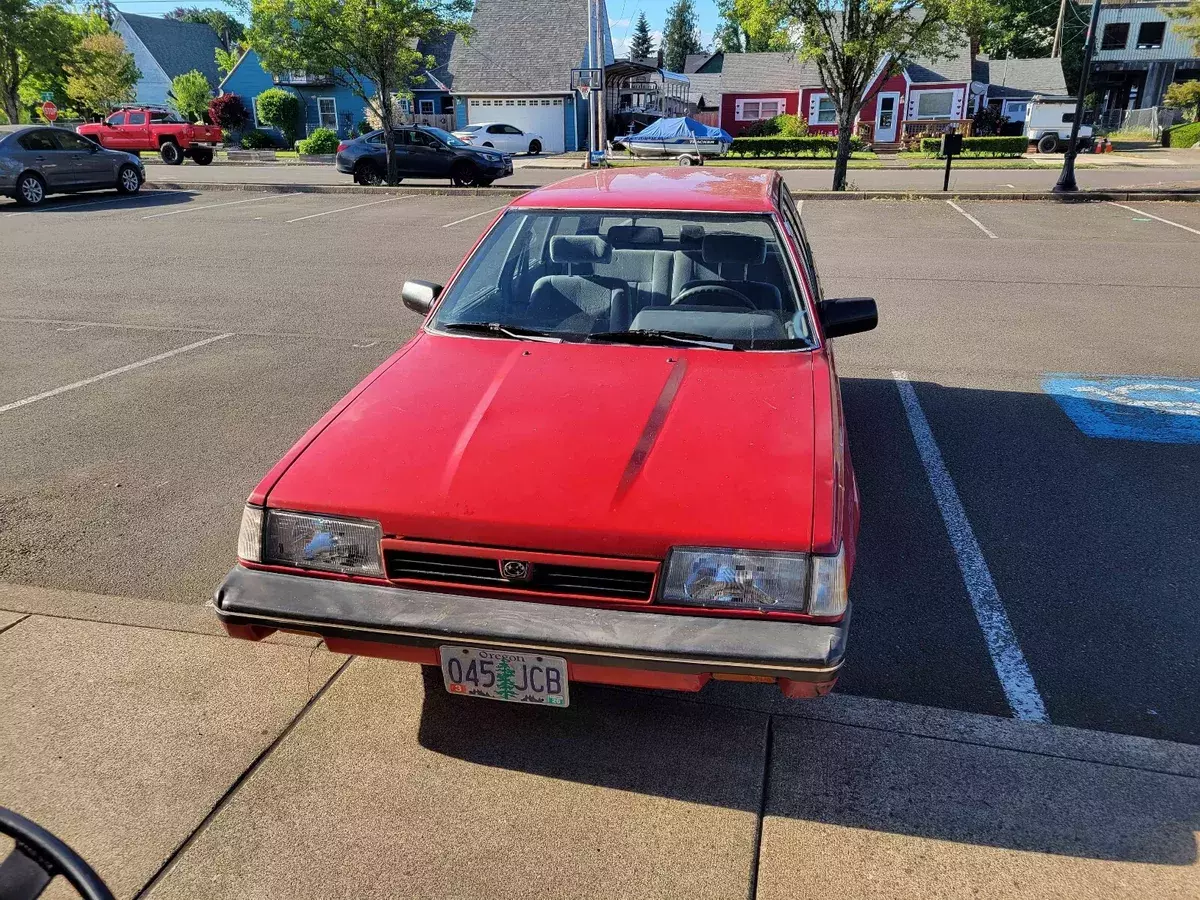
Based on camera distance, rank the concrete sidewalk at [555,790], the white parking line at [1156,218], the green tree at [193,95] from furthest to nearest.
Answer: the green tree at [193,95]
the white parking line at [1156,218]
the concrete sidewalk at [555,790]

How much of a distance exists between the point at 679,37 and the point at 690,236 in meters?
114

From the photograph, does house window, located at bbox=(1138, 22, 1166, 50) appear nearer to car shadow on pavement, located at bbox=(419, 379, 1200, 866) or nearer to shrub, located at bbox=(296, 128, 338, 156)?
shrub, located at bbox=(296, 128, 338, 156)

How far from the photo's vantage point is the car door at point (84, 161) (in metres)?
19.5

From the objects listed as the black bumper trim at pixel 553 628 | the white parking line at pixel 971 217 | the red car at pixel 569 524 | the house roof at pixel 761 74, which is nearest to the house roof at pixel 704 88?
the house roof at pixel 761 74

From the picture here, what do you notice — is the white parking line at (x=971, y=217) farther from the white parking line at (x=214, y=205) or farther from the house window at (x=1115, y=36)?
the house window at (x=1115, y=36)

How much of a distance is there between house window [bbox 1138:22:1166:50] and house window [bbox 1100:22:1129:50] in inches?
28.7

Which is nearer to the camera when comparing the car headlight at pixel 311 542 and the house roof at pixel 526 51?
the car headlight at pixel 311 542

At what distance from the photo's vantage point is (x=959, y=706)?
3.20 m

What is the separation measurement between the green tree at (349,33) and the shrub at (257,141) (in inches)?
887

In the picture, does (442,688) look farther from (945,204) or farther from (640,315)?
(945,204)

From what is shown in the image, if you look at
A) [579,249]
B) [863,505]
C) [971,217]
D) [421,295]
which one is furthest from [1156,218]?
[421,295]

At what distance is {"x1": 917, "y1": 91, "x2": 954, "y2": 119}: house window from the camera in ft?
141

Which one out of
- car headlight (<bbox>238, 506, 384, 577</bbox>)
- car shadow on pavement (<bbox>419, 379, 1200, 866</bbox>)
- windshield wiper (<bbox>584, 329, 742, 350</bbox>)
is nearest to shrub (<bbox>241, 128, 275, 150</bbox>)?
windshield wiper (<bbox>584, 329, 742, 350</bbox>)

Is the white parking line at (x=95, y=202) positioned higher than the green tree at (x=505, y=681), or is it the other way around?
the green tree at (x=505, y=681)
